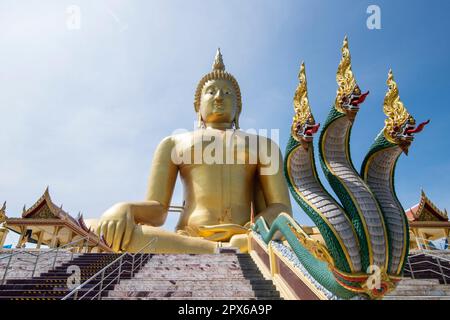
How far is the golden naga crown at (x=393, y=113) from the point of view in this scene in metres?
3.23

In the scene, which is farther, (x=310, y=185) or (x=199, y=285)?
(x=199, y=285)

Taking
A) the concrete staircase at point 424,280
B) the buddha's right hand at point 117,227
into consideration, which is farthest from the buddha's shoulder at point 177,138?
the concrete staircase at point 424,280

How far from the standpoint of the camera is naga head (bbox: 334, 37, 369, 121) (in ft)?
10.9

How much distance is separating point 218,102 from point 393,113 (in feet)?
29.6

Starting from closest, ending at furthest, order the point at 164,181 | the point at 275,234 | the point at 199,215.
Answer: the point at 275,234
the point at 199,215
the point at 164,181

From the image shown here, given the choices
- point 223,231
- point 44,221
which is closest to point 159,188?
point 223,231

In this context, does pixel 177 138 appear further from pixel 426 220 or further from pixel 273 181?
pixel 426 220

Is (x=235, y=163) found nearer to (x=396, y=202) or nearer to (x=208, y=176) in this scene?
(x=208, y=176)

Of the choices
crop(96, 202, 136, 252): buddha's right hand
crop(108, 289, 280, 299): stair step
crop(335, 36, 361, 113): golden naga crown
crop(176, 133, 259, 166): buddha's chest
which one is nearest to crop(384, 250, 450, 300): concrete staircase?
crop(108, 289, 280, 299): stair step

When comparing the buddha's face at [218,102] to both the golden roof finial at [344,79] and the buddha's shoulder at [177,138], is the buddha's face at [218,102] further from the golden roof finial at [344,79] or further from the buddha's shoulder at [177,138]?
the golden roof finial at [344,79]

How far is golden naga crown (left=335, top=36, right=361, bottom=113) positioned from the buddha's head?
8583 millimetres

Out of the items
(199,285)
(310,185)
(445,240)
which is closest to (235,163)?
(199,285)
